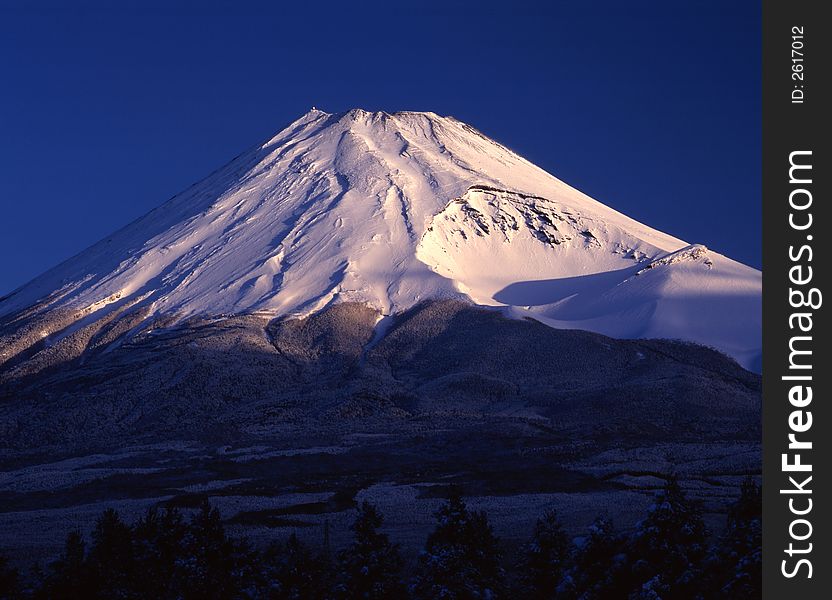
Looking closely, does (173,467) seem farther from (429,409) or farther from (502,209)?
(502,209)

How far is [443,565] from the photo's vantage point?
32750 mm

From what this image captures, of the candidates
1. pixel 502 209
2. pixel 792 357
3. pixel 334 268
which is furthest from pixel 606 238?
pixel 792 357

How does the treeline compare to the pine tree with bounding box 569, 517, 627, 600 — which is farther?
the pine tree with bounding box 569, 517, 627, 600

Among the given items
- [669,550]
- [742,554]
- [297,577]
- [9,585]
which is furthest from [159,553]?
[742,554]

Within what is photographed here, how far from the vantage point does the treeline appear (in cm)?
3056

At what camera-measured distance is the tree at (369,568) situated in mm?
32969

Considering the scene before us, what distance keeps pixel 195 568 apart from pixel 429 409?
167ft

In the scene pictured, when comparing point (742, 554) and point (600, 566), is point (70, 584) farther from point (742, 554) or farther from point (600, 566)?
point (742, 554)

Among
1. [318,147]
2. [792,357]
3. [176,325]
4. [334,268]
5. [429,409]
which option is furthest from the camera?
[318,147]

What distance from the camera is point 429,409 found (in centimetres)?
8488

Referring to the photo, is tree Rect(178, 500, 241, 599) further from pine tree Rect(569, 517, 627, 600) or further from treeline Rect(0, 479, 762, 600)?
pine tree Rect(569, 517, 627, 600)

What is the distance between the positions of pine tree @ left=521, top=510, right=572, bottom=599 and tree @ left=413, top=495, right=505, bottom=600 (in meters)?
0.89

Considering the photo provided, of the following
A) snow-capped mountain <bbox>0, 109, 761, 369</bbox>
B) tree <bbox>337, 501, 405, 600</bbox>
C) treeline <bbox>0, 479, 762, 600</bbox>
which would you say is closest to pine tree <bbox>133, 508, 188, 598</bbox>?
treeline <bbox>0, 479, 762, 600</bbox>

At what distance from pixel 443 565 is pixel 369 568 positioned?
2.35 metres
